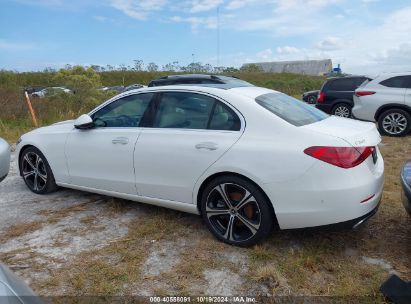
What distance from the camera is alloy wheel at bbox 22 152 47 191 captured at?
5090 mm

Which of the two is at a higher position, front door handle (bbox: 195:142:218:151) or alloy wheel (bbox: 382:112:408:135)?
front door handle (bbox: 195:142:218:151)

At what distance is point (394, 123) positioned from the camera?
912 cm

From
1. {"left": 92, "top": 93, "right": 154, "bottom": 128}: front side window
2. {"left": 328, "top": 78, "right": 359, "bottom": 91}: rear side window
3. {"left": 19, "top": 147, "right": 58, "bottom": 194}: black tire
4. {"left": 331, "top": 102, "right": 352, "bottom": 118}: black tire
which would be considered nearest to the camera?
{"left": 92, "top": 93, "right": 154, "bottom": 128}: front side window

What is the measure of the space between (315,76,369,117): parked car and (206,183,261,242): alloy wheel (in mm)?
8764

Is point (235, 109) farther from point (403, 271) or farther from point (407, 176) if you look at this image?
point (403, 271)

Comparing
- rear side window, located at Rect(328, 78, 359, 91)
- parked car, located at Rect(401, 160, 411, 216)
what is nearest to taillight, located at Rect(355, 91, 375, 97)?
rear side window, located at Rect(328, 78, 359, 91)

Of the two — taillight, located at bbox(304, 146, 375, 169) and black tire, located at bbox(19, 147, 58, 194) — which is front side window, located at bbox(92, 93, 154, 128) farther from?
taillight, located at bbox(304, 146, 375, 169)

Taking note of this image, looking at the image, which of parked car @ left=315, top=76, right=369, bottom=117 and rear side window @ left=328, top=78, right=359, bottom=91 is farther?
rear side window @ left=328, top=78, right=359, bottom=91

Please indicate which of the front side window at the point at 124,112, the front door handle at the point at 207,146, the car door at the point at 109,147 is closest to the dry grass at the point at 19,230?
the car door at the point at 109,147

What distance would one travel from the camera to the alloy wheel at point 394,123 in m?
9.05

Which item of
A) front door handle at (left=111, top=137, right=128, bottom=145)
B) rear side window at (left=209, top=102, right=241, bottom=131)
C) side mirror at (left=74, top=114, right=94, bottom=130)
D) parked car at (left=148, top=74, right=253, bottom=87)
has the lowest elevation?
front door handle at (left=111, top=137, right=128, bottom=145)

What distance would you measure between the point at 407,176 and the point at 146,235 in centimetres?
249

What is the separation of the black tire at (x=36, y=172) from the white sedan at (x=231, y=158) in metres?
0.41

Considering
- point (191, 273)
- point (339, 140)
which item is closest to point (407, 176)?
point (339, 140)
